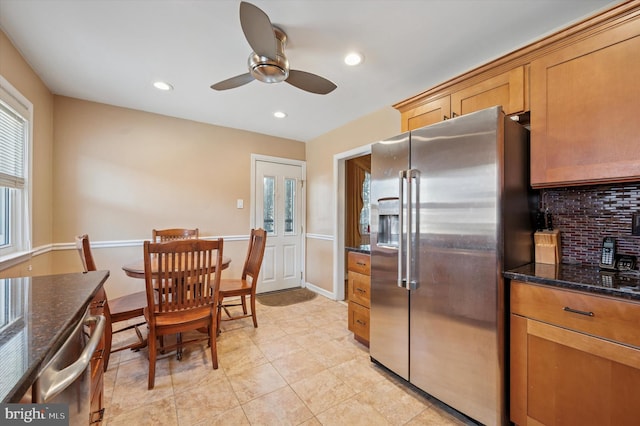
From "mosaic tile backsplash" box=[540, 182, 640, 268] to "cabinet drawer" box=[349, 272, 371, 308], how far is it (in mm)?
1346

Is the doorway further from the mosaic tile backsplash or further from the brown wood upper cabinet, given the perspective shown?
the mosaic tile backsplash

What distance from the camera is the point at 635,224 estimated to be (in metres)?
1.44

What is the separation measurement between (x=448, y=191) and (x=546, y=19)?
4.17 feet

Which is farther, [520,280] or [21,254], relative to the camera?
[21,254]

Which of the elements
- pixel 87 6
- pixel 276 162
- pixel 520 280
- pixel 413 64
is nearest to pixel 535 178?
pixel 520 280

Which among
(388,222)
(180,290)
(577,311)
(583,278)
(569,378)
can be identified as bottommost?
(569,378)

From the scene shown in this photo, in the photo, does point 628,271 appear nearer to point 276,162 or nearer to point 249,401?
point 249,401

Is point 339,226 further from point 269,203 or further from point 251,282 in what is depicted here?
point 251,282

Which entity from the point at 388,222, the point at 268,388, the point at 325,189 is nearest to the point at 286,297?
the point at 325,189

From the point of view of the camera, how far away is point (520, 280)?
1362mm

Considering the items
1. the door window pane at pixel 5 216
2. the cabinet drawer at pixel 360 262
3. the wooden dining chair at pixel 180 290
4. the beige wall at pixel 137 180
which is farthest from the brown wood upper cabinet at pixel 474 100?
the door window pane at pixel 5 216

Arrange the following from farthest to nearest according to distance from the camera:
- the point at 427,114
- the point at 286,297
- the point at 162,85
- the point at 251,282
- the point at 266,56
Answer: the point at 286,297 → the point at 251,282 → the point at 162,85 → the point at 427,114 → the point at 266,56

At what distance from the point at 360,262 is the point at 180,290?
1.44 meters

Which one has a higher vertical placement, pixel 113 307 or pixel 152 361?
pixel 113 307
